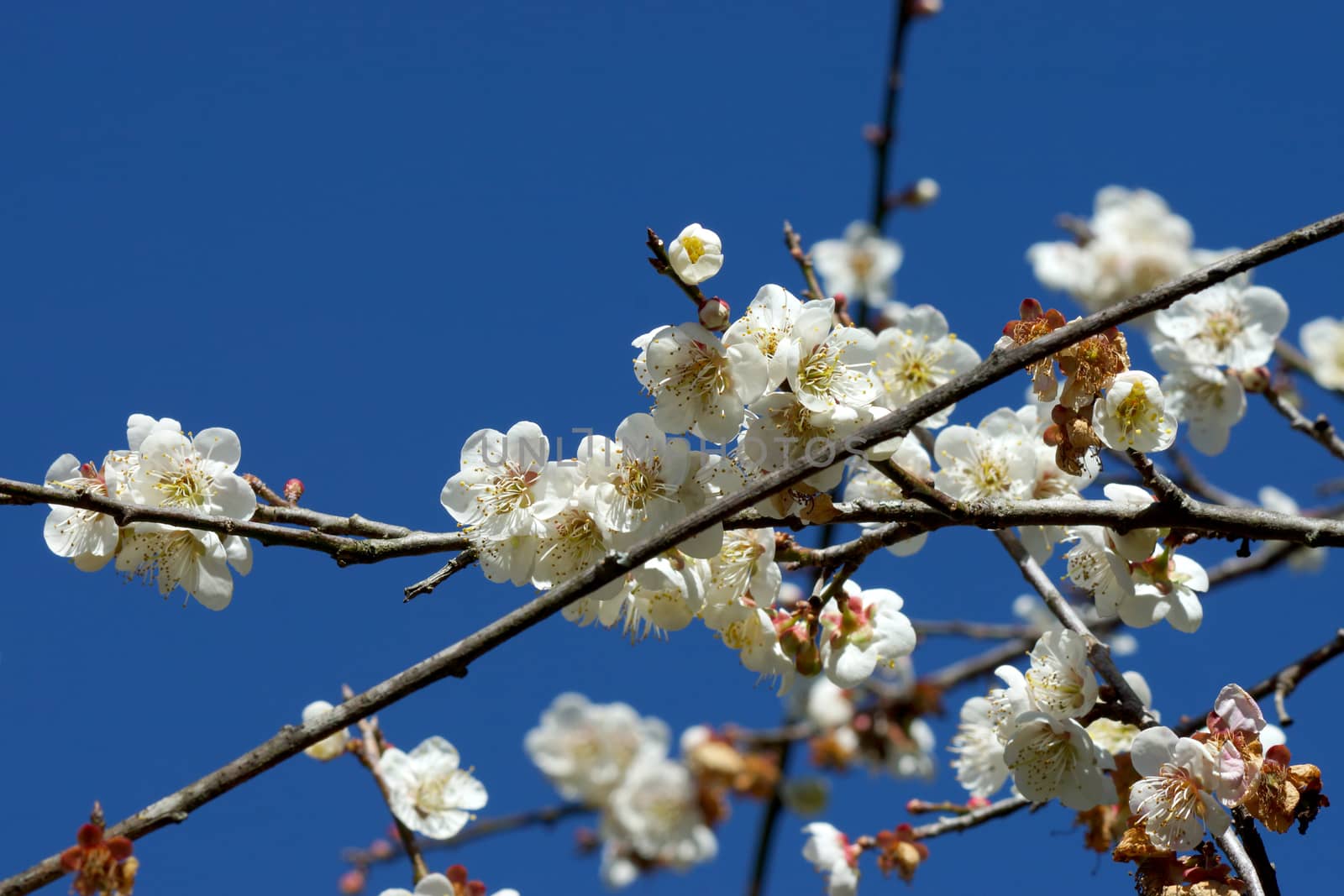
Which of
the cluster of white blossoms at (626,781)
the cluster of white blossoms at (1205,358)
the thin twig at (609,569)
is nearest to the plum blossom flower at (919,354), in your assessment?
Result: the cluster of white blossoms at (1205,358)

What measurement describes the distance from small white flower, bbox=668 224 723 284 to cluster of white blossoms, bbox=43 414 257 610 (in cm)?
85

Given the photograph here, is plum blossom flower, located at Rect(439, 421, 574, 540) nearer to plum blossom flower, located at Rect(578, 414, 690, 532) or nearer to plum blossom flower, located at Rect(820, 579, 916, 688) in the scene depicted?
plum blossom flower, located at Rect(578, 414, 690, 532)

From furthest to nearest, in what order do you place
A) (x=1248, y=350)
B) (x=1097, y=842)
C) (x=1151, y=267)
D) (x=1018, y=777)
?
(x=1151, y=267) → (x=1248, y=350) → (x=1097, y=842) → (x=1018, y=777)

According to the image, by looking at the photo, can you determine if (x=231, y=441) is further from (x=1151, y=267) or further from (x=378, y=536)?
(x=1151, y=267)

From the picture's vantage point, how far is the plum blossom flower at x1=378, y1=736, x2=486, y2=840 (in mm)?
3180

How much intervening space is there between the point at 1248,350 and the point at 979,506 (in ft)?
5.26

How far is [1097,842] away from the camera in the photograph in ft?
8.23

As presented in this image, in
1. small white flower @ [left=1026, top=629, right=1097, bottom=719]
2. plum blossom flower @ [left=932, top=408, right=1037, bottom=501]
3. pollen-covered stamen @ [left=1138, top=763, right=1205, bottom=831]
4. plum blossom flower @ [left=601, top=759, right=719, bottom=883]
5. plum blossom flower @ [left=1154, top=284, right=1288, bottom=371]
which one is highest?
plum blossom flower @ [left=601, top=759, right=719, bottom=883]

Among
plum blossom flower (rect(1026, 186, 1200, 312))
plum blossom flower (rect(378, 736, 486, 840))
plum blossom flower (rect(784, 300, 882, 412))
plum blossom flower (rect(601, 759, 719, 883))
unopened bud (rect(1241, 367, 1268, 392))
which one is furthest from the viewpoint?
plum blossom flower (rect(601, 759, 719, 883))

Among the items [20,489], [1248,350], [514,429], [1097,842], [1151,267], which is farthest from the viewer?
[1151,267]

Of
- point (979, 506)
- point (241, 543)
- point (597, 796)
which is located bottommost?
point (979, 506)

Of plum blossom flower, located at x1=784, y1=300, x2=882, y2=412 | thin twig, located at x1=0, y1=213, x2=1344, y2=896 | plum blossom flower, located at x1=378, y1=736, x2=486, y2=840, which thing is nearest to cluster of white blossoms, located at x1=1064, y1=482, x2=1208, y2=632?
plum blossom flower, located at x1=784, y1=300, x2=882, y2=412

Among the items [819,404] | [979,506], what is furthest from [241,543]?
[979,506]

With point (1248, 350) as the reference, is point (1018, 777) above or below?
below
